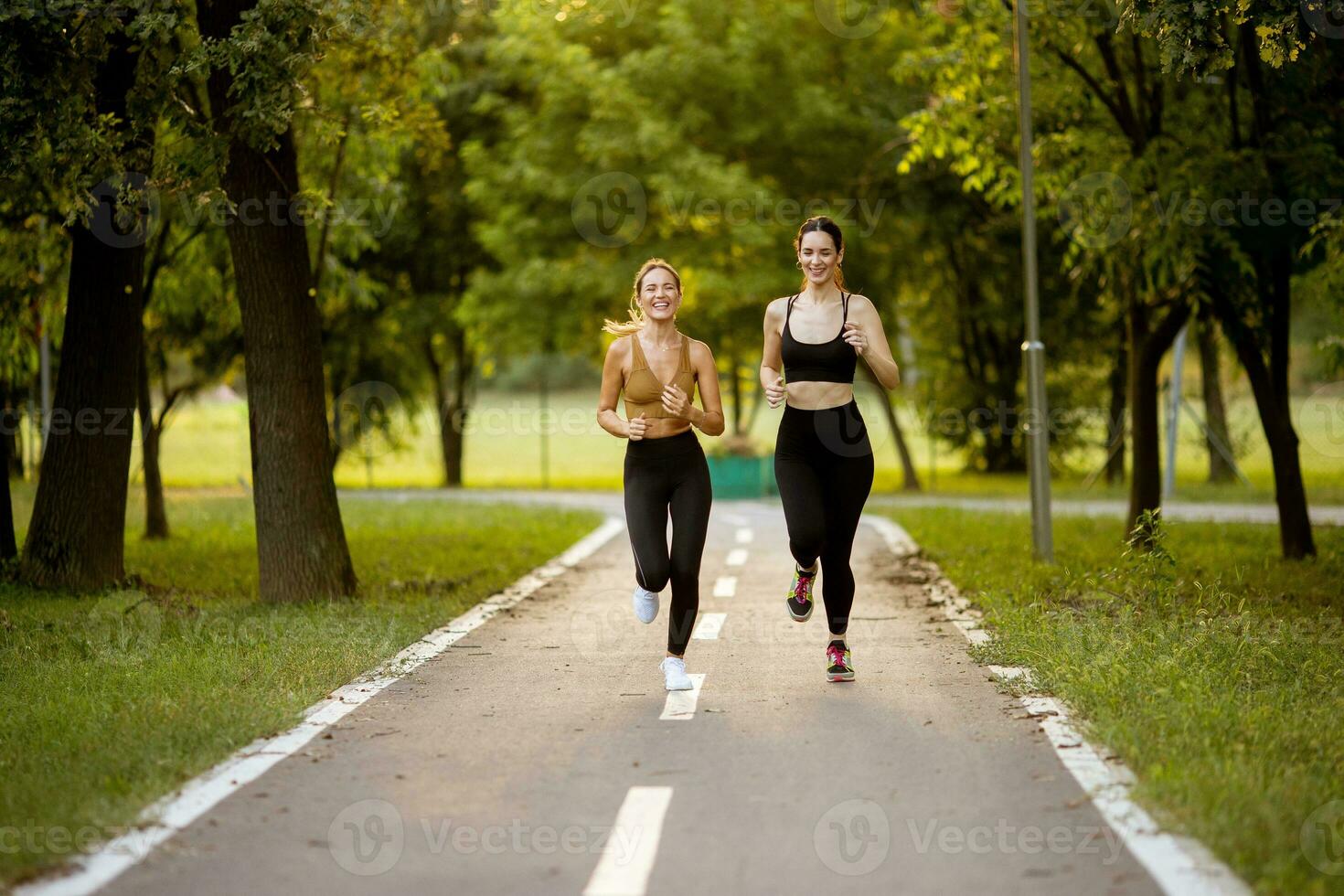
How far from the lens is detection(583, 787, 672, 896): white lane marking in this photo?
4086 mm

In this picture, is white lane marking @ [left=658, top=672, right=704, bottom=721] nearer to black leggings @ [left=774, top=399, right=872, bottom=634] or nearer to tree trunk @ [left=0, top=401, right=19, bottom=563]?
black leggings @ [left=774, top=399, right=872, bottom=634]

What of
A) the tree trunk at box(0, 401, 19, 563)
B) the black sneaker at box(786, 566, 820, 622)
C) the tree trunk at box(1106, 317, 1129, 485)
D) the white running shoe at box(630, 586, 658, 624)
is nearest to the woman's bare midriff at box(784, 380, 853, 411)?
the black sneaker at box(786, 566, 820, 622)

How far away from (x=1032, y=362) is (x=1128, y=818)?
312 inches

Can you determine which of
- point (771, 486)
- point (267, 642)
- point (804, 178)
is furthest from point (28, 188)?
point (804, 178)

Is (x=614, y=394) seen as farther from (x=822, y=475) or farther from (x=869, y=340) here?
(x=869, y=340)

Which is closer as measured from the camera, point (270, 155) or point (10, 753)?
point (10, 753)

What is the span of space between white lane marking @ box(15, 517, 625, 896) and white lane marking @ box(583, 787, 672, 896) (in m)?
1.40

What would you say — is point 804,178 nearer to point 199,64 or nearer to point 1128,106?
point 1128,106

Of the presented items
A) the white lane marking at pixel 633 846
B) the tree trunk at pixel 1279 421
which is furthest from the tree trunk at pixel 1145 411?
the white lane marking at pixel 633 846

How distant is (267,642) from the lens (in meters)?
8.06

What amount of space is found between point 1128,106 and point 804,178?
14.0 m

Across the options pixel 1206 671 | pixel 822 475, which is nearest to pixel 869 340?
pixel 822 475

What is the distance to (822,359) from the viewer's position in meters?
6.85

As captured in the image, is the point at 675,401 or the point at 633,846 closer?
the point at 633,846
